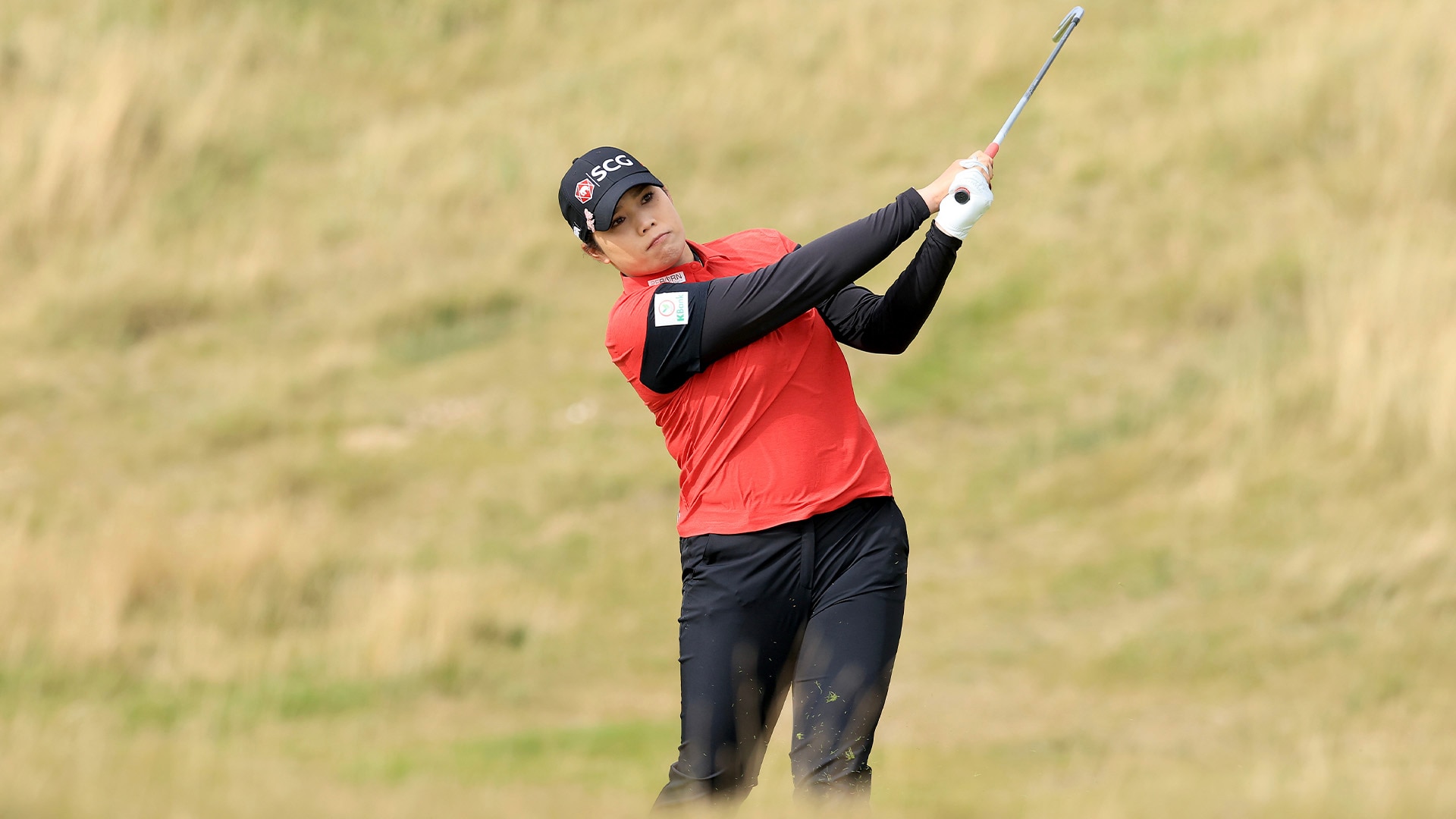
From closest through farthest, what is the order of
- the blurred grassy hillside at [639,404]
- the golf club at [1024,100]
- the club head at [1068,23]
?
the golf club at [1024,100], the club head at [1068,23], the blurred grassy hillside at [639,404]

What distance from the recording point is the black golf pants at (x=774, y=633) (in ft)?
13.2

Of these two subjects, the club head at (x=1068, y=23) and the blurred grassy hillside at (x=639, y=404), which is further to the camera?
the blurred grassy hillside at (x=639, y=404)

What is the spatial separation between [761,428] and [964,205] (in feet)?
2.53

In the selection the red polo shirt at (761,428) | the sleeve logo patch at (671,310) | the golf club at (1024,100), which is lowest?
the red polo shirt at (761,428)

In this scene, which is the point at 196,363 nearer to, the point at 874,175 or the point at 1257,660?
the point at 874,175

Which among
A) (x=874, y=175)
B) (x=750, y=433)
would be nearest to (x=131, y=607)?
(x=750, y=433)

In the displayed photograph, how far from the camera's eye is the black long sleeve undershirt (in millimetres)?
3906

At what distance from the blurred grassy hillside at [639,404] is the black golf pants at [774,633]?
0.21m

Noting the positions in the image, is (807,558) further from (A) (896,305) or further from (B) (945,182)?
(B) (945,182)

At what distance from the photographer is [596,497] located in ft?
40.0

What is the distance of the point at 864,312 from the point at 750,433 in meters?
0.48

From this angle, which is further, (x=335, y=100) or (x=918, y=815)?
(x=335, y=100)

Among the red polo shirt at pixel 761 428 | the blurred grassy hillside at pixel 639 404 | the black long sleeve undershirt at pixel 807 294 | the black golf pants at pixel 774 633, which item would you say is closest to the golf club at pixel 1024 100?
the black long sleeve undershirt at pixel 807 294

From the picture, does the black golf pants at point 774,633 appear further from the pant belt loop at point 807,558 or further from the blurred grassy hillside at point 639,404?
the blurred grassy hillside at point 639,404
